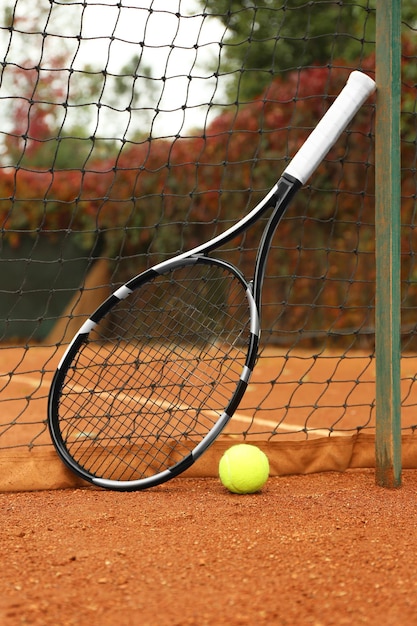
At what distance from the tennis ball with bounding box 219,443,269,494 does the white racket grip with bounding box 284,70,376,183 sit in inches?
39.5

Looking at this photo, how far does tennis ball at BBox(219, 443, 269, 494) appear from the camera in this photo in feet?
8.85

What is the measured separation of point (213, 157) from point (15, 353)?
3.46 m

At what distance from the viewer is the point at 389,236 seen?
110 inches

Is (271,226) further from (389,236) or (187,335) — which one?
(187,335)

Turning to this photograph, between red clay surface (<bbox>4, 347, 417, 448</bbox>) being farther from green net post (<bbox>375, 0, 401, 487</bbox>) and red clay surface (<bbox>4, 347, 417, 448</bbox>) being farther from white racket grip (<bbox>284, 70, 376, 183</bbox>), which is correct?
white racket grip (<bbox>284, 70, 376, 183</bbox>)

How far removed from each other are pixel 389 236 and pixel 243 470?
1.00m

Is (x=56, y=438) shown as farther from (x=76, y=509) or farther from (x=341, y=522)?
(x=341, y=522)

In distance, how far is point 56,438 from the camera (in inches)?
111

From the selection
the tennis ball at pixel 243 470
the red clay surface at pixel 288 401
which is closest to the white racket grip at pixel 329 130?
the red clay surface at pixel 288 401

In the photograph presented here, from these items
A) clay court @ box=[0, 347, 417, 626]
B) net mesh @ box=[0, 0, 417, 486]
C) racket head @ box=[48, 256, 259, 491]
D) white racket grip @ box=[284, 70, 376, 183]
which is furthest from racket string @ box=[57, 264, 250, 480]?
net mesh @ box=[0, 0, 417, 486]

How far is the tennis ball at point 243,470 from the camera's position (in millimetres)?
2697

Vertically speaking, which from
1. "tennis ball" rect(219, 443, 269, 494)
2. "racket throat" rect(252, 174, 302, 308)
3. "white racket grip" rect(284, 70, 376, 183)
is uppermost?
"white racket grip" rect(284, 70, 376, 183)

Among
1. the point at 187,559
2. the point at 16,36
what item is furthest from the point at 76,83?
the point at 187,559

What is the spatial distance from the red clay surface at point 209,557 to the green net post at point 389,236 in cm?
25
